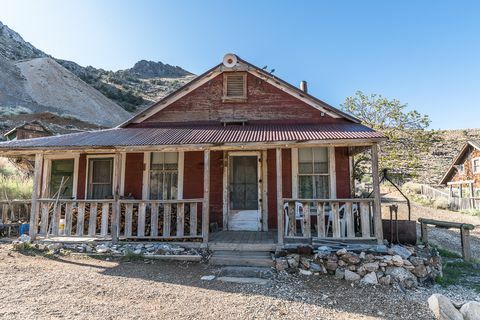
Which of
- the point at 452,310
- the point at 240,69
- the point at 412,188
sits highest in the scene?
the point at 240,69

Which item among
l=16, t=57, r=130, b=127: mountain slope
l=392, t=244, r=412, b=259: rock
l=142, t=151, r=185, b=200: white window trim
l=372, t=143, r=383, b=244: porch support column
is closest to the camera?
l=392, t=244, r=412, b=259: rock

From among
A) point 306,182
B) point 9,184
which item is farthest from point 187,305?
point 9,184

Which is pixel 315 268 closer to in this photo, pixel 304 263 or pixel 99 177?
pixel 304 263

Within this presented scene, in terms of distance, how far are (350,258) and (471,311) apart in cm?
212

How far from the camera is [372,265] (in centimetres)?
618

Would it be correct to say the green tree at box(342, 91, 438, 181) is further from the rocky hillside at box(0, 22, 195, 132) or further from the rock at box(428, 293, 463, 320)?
the rocky hillside at box(0, 22, 195, 132)

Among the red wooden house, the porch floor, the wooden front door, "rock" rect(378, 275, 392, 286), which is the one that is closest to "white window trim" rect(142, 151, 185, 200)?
the red wooden house

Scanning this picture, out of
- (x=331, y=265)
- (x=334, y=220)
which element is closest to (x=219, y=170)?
(x=334, y=220)

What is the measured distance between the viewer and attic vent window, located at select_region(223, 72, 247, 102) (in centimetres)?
988

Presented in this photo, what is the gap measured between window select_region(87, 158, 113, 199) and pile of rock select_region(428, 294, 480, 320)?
345 inches

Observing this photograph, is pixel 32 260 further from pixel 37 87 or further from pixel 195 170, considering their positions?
pixel 37 87

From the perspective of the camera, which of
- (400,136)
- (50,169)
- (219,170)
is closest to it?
(219,170)

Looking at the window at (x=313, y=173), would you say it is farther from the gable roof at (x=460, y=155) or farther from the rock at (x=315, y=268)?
the gable roof at (x=460, y=155)

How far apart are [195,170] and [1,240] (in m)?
5.79
